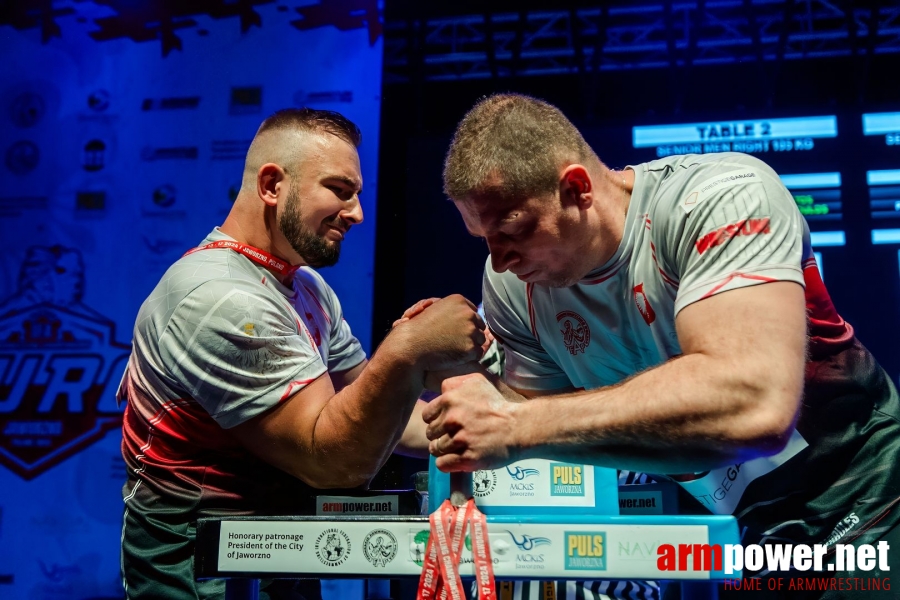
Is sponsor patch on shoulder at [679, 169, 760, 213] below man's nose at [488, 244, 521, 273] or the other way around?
the other way around

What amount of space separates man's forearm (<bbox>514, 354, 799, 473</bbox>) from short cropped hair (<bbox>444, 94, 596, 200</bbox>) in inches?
21.0

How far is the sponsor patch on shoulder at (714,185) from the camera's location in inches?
53.9

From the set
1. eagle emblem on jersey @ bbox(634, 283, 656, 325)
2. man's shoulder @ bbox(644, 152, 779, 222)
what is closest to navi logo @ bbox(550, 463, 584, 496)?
eagle emblem on jersey @ bbox(634, 283, 656, 325)

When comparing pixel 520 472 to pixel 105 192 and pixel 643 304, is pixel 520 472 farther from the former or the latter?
pixel 105 192

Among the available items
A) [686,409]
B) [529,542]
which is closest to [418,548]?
[529,542]

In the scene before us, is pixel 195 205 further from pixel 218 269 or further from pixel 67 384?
pixel 218 269

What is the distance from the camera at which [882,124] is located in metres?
4.15

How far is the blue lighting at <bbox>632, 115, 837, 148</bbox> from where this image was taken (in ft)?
13.8

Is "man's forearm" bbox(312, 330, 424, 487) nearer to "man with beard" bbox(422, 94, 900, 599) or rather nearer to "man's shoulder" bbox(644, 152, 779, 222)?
"man with beard" bbox(422, 94, 900, 599)

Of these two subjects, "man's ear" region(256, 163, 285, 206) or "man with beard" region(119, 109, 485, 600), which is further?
"man's ear" region(256, 163, 285, 206)

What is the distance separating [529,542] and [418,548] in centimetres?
17

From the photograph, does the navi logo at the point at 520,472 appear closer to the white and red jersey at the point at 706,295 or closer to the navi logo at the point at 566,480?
the navi logo at the point at 566,480

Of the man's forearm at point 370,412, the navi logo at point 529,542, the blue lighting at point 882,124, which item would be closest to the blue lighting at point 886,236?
the blue lighting at point 882,124

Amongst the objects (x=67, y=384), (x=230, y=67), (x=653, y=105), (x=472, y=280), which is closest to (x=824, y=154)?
(x=653, y=105)
